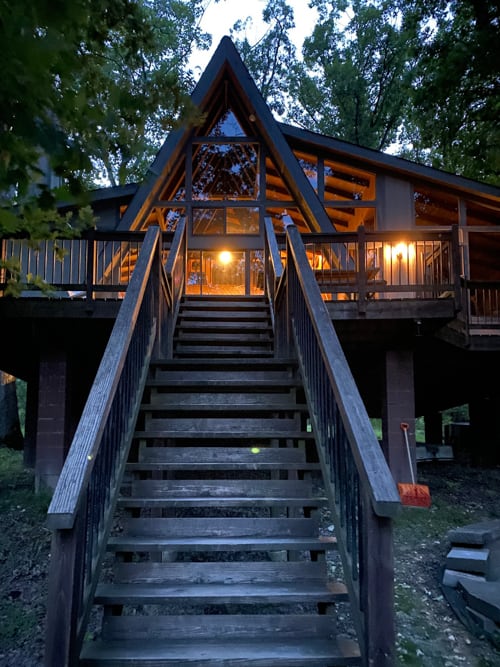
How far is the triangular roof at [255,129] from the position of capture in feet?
32.2

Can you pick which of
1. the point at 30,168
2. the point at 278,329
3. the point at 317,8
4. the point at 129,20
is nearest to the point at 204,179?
the point at 278,329

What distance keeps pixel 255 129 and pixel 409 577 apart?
9.33m

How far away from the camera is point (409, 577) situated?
4.65 meters

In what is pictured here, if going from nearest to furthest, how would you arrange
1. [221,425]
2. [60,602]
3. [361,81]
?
[60,602] < [221,425] < [361,81]

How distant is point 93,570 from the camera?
8.17ft

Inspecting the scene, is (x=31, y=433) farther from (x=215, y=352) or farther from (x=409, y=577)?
(x=409, y=577)

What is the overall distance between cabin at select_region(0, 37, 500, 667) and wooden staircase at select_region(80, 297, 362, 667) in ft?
0.05

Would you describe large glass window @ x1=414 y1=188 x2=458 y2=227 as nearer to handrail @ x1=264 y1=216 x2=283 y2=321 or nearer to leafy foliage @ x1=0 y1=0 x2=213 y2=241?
handrail @ x1=264 y1=216 x2=283 y2=321

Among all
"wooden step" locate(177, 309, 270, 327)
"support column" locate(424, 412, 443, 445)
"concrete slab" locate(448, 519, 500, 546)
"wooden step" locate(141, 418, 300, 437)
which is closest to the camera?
"wooden step" locate(141, 418, 300, 437)

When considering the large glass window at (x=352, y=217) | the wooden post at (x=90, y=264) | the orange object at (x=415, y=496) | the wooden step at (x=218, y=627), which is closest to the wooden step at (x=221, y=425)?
the wooden step at (x=218, y=627)

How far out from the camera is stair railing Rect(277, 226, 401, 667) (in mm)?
2053

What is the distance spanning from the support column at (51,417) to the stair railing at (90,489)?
352 centimetres

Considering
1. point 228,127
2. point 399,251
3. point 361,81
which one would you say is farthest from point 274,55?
point 399,251

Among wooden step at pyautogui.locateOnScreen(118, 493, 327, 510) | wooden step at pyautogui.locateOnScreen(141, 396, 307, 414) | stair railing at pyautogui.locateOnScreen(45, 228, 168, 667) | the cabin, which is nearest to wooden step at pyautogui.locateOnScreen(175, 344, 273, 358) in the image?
the cabin
